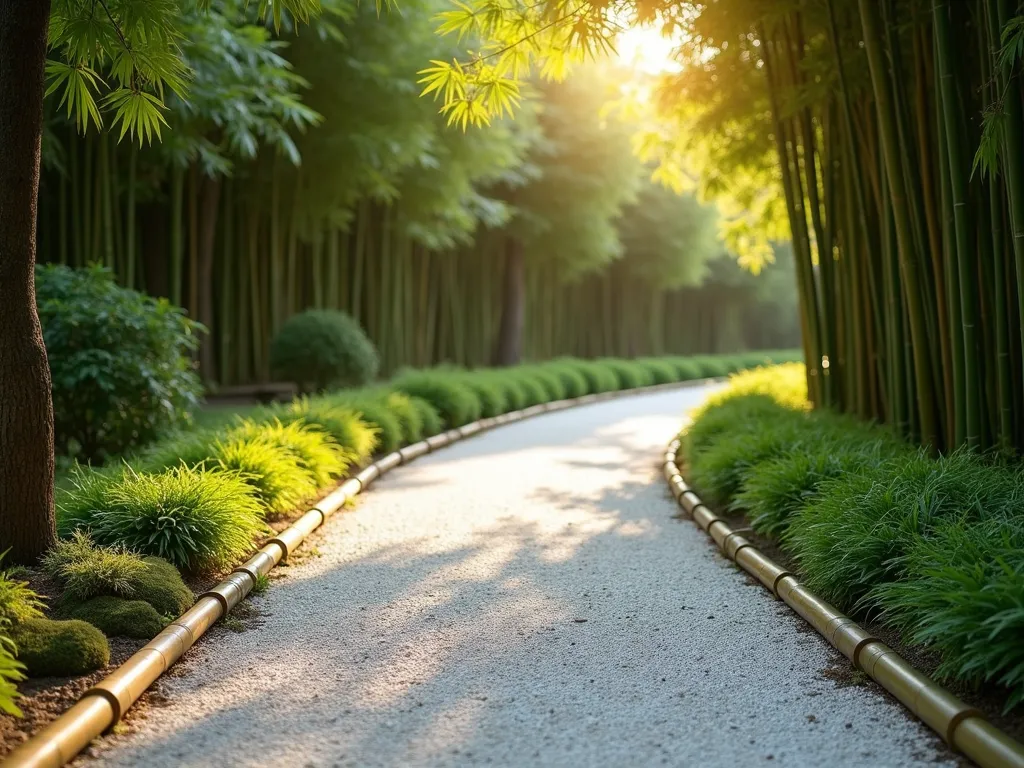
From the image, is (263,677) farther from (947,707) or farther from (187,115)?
(187,115)

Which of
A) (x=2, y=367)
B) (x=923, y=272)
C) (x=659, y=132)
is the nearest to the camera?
(x=2, y=367)

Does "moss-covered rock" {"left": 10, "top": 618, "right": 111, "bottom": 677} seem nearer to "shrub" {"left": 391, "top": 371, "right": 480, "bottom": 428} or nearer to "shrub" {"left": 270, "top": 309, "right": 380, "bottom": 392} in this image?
"shrub" {"left": 391, "top": 371, "right": 480, "bottom": 428}

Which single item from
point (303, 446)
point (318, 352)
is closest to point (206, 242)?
point (318, 352)

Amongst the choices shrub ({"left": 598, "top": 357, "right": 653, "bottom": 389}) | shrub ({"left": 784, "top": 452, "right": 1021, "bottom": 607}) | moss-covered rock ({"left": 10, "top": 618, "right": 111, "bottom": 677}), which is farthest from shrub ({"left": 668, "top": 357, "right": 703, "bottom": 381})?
moss-covered rock ({"left": 10, "top": 618, "right": 111, "bottom": 677})

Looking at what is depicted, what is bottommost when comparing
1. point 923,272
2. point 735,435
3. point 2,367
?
point 735,435

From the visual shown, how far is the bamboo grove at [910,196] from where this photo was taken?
3.74 metres

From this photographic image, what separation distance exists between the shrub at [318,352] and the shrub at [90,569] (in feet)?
20.5

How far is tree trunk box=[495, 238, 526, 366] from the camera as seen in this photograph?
15.1 metres

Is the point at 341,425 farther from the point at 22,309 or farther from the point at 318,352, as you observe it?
the point at 318,352

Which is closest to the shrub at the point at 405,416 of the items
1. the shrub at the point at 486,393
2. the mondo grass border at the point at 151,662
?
the shrub at the point at 486,393

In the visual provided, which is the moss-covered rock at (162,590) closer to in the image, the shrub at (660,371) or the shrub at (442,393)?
the shrub at (442,393)

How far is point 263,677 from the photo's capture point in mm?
2721

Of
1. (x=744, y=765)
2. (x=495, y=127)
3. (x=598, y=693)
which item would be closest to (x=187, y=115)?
(x=495, y=127)

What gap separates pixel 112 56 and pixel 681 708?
10.2 ft
